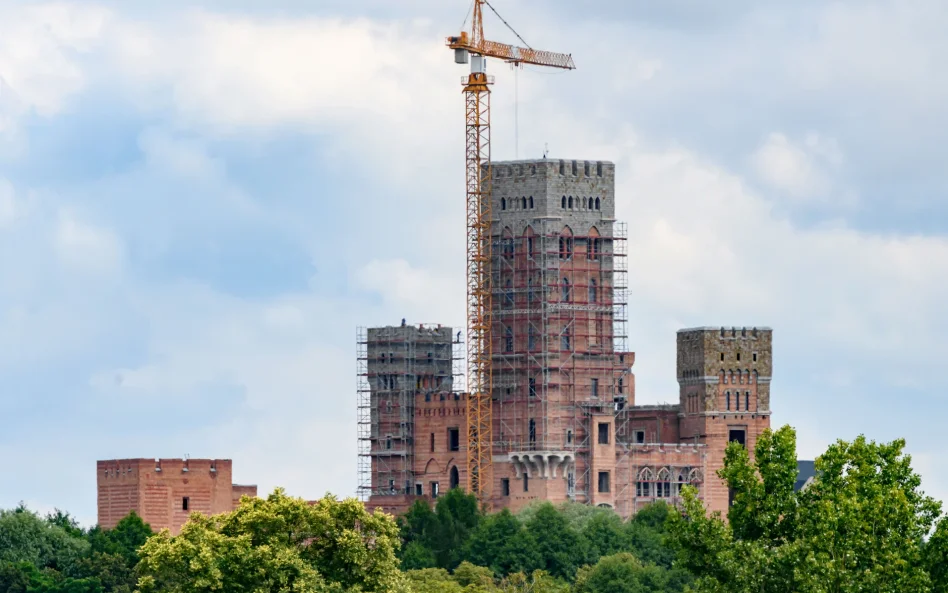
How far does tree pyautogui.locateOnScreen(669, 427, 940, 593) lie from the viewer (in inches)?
5044

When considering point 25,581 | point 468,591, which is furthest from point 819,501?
point 25,581

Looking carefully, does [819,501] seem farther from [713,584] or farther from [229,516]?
[229,516]

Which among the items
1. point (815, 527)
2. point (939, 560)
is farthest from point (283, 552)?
point (939, 560)

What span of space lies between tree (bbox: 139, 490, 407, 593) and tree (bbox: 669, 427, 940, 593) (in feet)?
45.8

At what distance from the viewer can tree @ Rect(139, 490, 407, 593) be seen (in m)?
137

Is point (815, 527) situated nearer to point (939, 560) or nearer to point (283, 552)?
point (939, 560)

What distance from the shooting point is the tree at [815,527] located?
420 ft

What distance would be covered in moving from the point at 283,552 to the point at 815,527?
24.0m

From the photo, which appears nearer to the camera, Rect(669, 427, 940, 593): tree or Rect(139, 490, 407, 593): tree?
Rect(669, 427, 940, 593): tree

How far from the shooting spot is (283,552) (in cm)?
13750

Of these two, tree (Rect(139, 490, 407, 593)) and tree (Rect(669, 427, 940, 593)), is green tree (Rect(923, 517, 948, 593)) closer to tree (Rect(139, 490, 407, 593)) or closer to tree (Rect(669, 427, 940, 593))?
tree (Rect(669, 427, 940, 593))

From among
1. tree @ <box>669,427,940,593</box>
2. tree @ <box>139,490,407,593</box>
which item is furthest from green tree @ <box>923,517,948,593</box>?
tree @ <box>139,490,407,593</box>

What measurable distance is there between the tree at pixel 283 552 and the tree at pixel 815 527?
13.9m

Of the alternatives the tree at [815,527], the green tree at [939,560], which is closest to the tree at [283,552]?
the tree at [815,527]
